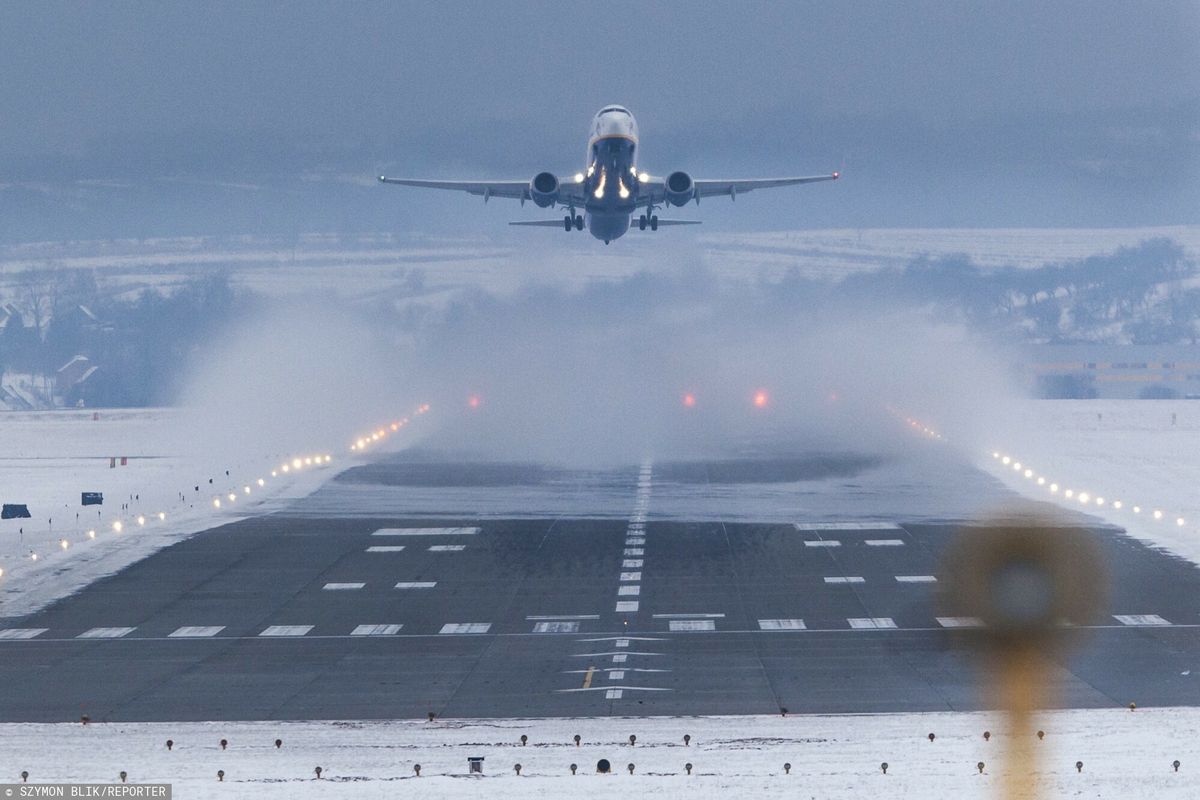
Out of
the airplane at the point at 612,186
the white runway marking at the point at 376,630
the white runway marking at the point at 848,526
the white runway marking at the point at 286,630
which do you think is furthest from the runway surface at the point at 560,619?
the airplane at the point at 612,186

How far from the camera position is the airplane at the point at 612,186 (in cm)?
10206

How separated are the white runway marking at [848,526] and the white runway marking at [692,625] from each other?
27045 millimetres

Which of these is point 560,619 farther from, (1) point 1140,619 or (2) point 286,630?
(1) point 1140,619

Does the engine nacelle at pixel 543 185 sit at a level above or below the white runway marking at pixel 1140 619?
above

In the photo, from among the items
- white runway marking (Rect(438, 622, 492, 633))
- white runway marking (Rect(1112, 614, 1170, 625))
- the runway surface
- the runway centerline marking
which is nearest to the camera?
the runway surface

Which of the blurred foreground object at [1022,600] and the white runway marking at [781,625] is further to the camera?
the white runway marking at [781,625]

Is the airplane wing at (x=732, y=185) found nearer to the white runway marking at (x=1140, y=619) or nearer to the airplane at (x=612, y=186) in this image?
the airplane at (x=612, y=186)

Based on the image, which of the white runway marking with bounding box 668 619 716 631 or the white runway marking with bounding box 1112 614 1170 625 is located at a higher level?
the white runway marking with bounding box 1112 614 1170 625

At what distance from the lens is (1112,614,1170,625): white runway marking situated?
63250 mm

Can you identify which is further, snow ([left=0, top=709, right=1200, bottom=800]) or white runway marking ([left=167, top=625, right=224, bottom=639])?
white runway marking ([left=167, top=625, right=224, bottom=639])

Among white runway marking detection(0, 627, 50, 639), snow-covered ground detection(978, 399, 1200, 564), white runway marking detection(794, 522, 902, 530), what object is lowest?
white runway marking detection(0, 627, 50, 639)

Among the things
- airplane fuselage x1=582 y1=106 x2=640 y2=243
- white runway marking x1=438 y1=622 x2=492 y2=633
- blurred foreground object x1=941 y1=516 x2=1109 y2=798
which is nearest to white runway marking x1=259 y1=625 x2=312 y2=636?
white runway marking x1=438 y1=622 x2=492 y2=633

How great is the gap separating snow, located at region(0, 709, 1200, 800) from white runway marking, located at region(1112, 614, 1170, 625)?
52.3 feet

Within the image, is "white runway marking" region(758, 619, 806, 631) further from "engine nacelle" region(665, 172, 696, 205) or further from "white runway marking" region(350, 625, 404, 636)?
"engine nacelle" region(665, 172, 696, 205)
